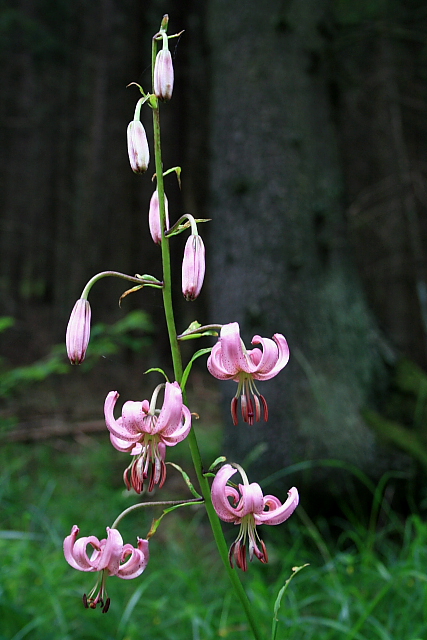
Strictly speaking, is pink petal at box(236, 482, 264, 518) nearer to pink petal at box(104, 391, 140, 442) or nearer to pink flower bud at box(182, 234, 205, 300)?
pink petal at box(104, 391, 140, 442)

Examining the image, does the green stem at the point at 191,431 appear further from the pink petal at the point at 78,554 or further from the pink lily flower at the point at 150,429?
the pink petal at the point at 78,554

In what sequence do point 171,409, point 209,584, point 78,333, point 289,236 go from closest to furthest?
point 171,409
point 78,333
point 209,584
point 289,236

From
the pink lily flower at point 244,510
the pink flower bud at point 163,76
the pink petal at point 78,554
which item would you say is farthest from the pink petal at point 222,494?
the pink flower bud at point 163,76

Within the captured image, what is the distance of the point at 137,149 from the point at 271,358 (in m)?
0.43

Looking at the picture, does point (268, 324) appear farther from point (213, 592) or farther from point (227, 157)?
point (213, 592)

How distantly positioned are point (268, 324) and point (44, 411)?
347 cm

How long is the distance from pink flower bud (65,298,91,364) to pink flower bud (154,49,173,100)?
0.37 metres

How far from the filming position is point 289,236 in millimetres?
3141

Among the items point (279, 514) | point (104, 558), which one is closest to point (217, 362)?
point (279, 514)

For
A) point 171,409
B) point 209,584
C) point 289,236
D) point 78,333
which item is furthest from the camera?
point 289,236

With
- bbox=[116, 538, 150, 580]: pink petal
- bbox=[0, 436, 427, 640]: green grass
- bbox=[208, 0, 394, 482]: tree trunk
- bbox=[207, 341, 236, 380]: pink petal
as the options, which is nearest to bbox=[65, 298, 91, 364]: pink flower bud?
bbox=[207, 341, 236, 380]: pink petal

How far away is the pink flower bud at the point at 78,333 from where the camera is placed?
3.19ft

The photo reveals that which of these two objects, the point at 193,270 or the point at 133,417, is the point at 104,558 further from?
the point at 193,270

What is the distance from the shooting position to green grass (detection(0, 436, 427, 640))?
1.91 m
